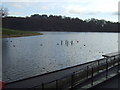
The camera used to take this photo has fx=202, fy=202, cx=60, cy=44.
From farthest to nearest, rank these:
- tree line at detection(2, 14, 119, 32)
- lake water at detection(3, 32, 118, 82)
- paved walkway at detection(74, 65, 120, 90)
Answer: tree line at detection(2, 14, 119, 32), lake water at detection(3, 32, 118, 82), paved walkway at detection(74, 65, 120, 90)

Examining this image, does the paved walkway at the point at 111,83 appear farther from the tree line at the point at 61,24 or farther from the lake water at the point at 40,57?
the tree line at the point at 61,24

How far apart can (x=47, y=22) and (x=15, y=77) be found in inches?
6521

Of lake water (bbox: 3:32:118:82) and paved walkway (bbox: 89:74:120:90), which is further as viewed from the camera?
lake water (bbox: 3:32:118:82)

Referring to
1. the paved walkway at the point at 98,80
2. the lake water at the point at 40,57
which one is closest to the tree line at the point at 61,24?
the lake water at the point at 40,57

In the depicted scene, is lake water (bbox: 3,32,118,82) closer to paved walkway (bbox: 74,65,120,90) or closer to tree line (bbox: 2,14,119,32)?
paved walkway (bbox: 74,65,120,90)

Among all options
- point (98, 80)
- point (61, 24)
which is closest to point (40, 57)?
point (98, 80)

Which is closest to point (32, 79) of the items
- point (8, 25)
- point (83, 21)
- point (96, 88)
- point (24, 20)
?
point (96, 88)

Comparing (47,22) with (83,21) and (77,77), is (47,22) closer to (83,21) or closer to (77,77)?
(83,21)

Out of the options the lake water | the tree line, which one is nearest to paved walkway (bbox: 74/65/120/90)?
the lake water

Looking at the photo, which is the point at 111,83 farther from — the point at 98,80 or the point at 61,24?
the point at 61,24

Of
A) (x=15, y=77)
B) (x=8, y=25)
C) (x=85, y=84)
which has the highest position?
(x=8, y=25)

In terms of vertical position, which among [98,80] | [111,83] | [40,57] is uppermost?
[98,80]

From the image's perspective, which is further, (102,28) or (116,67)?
(102,28)

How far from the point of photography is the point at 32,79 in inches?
582
